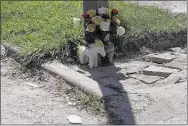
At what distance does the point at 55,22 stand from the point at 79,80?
219 cm

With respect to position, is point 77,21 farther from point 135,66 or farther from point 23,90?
point 23,90

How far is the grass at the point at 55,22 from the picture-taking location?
586 cm

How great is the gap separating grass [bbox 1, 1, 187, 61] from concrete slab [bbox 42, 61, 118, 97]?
0.38 meters

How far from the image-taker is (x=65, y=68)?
5.20 meters

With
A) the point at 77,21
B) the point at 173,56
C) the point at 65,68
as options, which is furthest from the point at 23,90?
the point at 173,56

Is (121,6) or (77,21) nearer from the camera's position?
(77,21)

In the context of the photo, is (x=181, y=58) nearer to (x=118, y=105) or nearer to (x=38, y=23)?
(x=118, y=105)

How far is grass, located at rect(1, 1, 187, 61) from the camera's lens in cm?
586

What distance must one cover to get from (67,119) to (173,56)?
7.22ft

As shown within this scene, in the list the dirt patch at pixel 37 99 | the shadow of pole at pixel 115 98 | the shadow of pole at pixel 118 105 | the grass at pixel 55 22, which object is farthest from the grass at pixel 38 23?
the shadow of pole at pixel 118 105

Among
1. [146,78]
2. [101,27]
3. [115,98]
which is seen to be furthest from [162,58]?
[115,98]

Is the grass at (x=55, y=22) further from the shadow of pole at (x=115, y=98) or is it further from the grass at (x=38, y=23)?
the shadow of pole at (x=115, y=98)

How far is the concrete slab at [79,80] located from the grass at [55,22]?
15.0 inches

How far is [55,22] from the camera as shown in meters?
6.78
